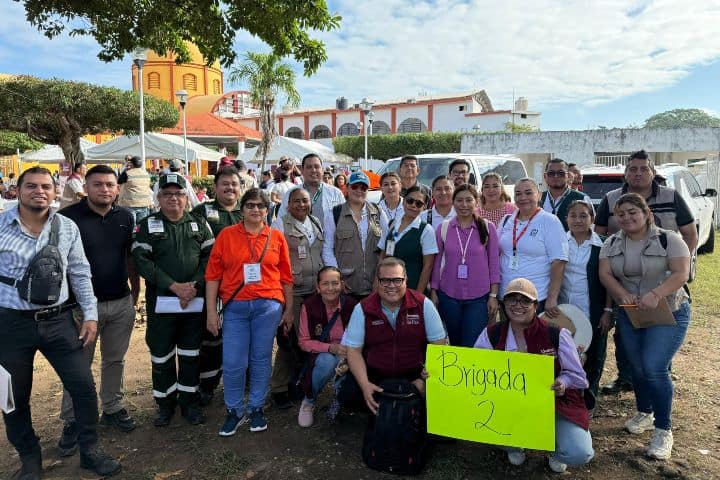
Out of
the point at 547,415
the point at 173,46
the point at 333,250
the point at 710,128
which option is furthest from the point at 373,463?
the point at 710,128

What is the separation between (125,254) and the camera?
3.82 metres

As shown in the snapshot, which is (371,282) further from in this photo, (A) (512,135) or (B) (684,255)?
(A) (512,135)

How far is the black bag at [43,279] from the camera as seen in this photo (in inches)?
116

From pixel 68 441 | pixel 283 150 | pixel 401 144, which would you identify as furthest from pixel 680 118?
pixel 68 441

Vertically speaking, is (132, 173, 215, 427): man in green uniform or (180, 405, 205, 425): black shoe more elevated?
(132, 173, 215, 427): man in green uniform

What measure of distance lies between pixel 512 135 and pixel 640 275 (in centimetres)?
2348

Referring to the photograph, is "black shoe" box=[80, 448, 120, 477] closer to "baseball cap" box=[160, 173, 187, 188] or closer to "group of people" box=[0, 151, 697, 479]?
"group of people" box=[0, 151, 697, 479]

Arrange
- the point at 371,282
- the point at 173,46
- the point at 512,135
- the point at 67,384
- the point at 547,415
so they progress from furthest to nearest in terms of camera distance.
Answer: the point at 512,135, the point at 173,46, the point at 371,282, the point at 67,384, the point at 547,415

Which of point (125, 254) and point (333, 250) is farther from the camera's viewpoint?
point (333, 250)

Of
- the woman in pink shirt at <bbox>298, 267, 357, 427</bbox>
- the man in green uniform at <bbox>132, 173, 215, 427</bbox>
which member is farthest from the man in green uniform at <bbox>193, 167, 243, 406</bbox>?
the woman in pink shirt at <bbox>298, 267, 357, 427</bbox>

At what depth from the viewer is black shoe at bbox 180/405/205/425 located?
3.99 m

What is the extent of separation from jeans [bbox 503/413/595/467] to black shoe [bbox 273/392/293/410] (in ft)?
7.15

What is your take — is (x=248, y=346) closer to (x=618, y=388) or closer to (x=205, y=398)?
(x=205, y=398)

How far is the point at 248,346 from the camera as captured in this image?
378cm
